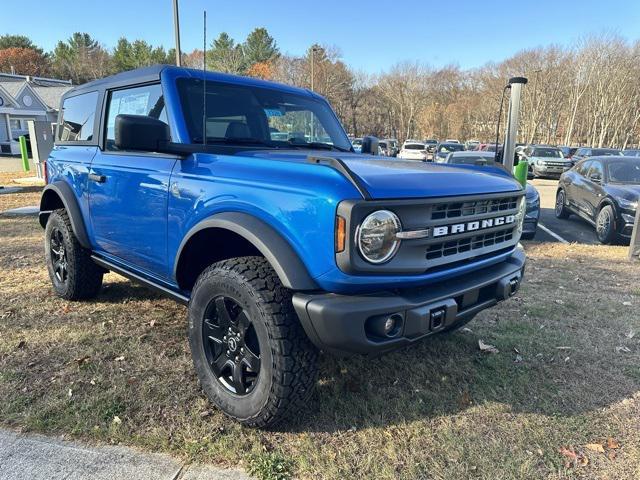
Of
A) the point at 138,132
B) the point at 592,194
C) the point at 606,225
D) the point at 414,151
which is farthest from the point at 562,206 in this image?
the point at 414,151

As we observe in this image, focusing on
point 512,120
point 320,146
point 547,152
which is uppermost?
point 512,120

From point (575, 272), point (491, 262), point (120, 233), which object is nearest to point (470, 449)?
point (491, 262)

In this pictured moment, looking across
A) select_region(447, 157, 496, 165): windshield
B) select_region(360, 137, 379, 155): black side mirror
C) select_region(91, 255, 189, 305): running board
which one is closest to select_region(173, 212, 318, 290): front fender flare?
select_region(91, 255, 189, 305): running board

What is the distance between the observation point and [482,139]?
198 ft

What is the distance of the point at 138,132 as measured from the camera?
266 centimetres

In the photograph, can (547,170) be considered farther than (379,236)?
Yes

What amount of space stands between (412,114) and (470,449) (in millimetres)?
65978

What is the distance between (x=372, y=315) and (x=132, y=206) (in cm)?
201

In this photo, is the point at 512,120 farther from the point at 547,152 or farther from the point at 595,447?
the point at 547,152

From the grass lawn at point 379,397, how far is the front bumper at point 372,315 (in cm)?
66

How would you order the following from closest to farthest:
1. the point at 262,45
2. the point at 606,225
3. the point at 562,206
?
the point at 606,225, the point at 562,206, the point at 262,45

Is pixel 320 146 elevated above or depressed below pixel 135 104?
below

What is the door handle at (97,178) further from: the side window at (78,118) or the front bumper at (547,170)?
the front bumper at (547,170)

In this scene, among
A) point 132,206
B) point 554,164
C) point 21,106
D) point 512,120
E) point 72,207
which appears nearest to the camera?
point 132,206
